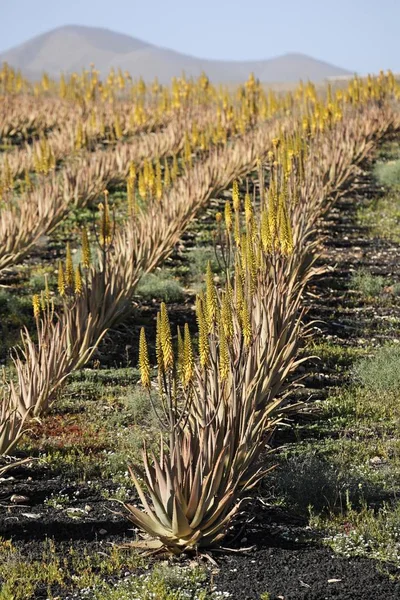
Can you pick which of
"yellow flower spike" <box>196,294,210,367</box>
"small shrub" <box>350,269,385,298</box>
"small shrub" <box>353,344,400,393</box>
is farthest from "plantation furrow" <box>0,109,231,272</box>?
"yellow flower spike" <box>196,294,210,367</box>

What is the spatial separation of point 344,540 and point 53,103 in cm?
1898

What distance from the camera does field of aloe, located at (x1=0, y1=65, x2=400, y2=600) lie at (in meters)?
4.07

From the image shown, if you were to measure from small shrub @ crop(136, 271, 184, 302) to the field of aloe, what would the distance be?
0.02m

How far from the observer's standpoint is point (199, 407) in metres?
5.04

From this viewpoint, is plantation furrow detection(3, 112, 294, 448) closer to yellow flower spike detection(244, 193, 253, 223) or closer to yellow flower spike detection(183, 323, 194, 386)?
yellow flower spike detection(244, 193, 253, 223)

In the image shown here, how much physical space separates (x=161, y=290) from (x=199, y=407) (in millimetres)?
4307

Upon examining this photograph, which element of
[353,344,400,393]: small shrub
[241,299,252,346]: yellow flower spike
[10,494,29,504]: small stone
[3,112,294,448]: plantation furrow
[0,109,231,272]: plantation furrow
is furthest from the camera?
[0,109,231,272]: plantation furrow

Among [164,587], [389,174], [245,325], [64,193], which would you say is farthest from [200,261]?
[164,587]

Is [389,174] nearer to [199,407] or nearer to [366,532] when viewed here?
[199,407]

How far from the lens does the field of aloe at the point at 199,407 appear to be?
4.07 metres

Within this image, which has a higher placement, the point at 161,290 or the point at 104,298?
the point at 104,298

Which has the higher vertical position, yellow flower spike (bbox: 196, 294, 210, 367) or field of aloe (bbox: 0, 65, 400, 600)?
yellow flower spike (bbox: 196, 294, 210, 367)

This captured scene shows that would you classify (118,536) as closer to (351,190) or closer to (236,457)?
(236,457)

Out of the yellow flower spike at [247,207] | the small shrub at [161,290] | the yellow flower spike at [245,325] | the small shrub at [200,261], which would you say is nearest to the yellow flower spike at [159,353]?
the yellow flower spike at [245,325]
